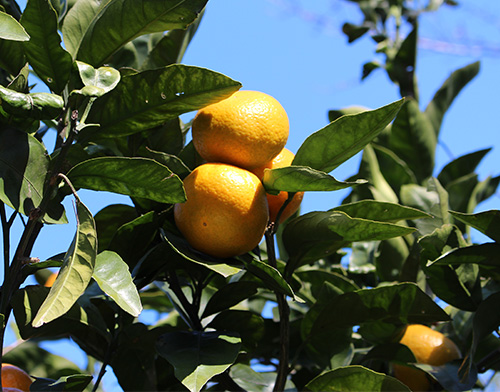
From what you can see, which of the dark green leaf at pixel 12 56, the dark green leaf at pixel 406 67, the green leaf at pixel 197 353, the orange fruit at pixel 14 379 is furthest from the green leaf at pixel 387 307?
the dark green leaf at pixel 406 67

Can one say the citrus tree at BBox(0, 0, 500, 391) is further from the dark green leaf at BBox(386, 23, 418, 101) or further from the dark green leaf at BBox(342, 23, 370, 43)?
the dark green leaf at BBox(342, 23, 370, 43)

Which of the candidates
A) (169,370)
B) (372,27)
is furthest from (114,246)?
(372,27)

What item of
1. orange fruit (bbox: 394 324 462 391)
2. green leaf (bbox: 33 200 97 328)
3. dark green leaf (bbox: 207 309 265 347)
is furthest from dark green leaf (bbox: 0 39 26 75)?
orange fruit (bbox: 394 324 462 391)

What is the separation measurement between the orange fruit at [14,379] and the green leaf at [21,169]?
28cm

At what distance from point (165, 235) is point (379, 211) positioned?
1.10 ft

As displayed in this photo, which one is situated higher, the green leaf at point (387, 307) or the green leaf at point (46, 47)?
the green leaf at point (46, 47)

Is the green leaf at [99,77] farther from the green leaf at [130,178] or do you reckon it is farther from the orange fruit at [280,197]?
the orange fruit at [280,197]

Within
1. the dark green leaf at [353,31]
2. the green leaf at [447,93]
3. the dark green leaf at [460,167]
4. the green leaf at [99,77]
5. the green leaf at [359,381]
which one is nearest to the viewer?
the green leaf at [99,77]

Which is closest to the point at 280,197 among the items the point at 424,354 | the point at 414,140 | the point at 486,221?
the point at 486,221

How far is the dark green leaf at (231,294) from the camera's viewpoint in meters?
0.99

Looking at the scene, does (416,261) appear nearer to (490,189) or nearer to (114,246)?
(490,189)

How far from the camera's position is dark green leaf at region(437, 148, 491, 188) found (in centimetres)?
154

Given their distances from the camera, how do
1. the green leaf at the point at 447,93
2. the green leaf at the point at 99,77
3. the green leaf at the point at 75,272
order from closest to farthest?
the green leaf at the point at 75,272 → the green leaf at the point at 99,77 → the green leaf at the point at 447,93

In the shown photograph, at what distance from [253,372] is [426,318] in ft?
1.11
